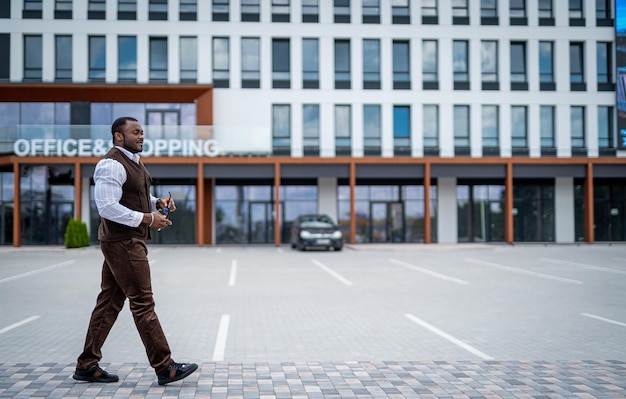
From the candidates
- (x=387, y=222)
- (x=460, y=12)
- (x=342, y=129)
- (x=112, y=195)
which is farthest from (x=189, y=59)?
(x=112, y=195)

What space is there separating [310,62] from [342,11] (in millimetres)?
3128

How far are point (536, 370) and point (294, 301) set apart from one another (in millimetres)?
5482

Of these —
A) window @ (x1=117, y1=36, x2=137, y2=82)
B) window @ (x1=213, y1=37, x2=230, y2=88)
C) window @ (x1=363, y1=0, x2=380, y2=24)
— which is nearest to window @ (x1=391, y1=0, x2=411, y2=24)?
window @ (x1=363, y1=0, x2=380, y2=24)

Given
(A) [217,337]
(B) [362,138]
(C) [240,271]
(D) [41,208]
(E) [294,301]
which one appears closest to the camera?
(A) [217,337]

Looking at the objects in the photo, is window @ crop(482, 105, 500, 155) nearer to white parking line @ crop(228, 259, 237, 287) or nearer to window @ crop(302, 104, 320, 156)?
window @ crop(302, 104, 320, 156)

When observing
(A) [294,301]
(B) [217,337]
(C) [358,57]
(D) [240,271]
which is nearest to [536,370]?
(B) [217,337]

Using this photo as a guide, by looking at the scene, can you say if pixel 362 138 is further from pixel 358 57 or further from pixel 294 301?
pixel 294 301

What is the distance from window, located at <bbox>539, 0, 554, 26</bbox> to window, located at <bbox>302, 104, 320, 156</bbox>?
12711 millimetres

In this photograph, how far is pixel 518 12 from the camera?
33844mm

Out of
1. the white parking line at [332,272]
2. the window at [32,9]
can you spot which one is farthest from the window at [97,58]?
the white parking line at [332,272]

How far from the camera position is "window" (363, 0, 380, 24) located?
108 feet

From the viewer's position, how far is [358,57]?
3266 centimetres

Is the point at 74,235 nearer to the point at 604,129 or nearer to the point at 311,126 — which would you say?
the point at 311,126

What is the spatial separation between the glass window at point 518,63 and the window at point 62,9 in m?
22.6
